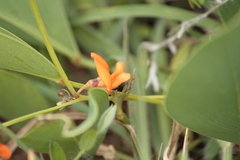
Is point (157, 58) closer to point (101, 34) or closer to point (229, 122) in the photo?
point (101, 34)

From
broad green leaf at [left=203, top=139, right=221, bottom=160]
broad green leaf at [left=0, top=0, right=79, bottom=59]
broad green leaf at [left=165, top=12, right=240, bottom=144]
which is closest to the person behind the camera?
broad green leaf at [left=165, top=12, right=240, bottom=144]

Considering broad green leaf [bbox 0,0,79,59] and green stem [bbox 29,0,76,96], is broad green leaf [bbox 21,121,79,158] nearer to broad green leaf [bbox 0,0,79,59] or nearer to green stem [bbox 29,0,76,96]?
green stem [bbox 29,0,76,96]

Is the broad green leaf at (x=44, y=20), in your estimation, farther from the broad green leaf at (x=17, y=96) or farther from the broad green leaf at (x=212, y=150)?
the broad green leaf at (x=212, y=150)

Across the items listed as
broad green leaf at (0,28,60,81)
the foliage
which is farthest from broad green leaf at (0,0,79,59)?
broad green leaf at (0,28,60,81)

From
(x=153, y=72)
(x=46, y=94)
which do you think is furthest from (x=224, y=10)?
(x=46, y=94)

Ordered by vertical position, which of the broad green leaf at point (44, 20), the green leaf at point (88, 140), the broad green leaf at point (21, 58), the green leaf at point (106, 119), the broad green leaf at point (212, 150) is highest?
the broad green leaf at point (44, 20)

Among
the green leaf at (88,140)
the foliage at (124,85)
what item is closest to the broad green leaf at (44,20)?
the foliage at (124,85)

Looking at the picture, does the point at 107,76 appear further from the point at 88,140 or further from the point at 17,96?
the point at 17,96
